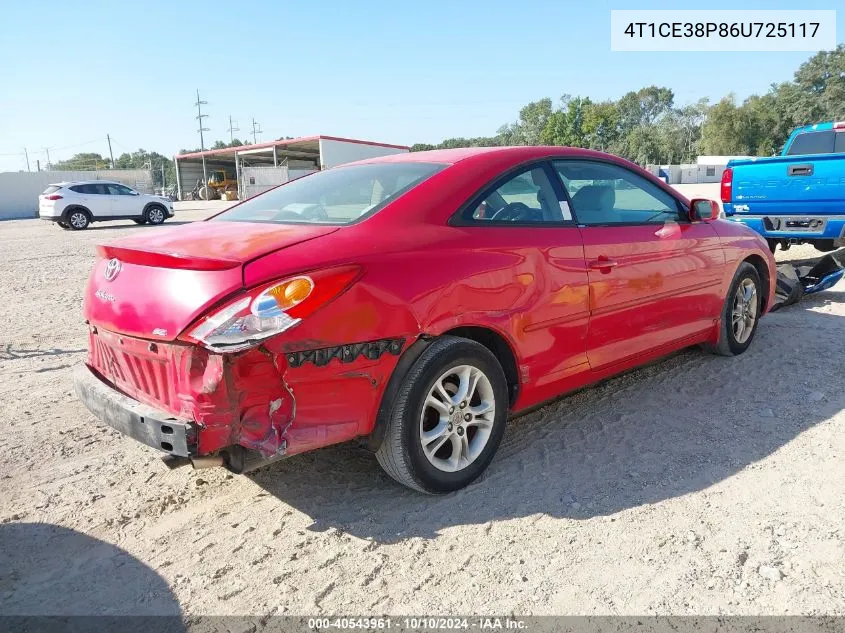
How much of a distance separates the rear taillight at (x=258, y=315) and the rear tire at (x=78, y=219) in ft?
71.4

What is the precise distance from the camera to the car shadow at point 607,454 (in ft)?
9.50

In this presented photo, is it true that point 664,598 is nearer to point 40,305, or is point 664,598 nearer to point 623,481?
point 623,481

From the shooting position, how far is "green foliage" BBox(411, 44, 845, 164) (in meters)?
72.0

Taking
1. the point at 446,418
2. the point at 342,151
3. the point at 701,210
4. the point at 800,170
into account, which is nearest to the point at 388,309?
the point at 446,418

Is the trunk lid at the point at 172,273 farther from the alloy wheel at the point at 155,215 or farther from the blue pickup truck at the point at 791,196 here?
the alloy wheel at the point at 155,215

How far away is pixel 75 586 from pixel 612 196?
136 inches

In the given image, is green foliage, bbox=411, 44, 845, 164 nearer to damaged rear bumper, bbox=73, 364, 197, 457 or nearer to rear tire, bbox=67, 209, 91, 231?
rear tire, bbox=67, 209, 91, 231

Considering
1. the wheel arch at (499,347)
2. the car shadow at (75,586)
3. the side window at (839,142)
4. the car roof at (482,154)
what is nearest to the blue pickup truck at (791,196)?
the side window at (839,142)

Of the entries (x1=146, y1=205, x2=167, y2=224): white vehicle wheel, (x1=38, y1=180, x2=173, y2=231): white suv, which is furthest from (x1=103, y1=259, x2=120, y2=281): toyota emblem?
(x1=146, y1=205, x2=167, y2=224): white vehicle wheel

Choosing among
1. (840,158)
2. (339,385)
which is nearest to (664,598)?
(339,385)

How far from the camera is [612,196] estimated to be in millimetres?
3961

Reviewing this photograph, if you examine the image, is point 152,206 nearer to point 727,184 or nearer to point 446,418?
point 727,184

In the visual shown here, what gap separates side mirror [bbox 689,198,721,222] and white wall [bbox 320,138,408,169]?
36599mm

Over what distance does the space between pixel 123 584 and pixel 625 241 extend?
3.07 metres
